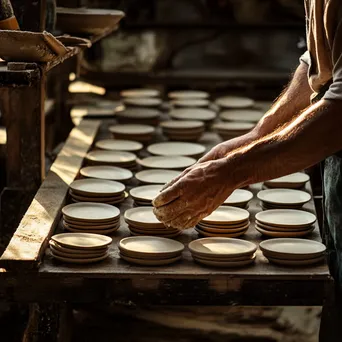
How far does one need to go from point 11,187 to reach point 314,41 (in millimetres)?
2179

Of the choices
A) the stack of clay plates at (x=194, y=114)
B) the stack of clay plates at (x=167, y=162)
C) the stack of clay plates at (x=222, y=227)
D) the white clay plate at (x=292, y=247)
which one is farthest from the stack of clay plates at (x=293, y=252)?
the stack of clay plates at (x=194, y=114)

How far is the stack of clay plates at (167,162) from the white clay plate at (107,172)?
23 cm

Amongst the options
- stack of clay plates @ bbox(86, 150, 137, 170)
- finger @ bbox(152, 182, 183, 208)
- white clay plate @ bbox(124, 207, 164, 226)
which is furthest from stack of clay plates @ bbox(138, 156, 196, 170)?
finger @ bbox(152, 182, 183, 208)

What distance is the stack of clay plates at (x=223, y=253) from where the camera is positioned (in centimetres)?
379

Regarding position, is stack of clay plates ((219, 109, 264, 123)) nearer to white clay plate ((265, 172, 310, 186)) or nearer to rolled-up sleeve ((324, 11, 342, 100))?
white clay plate ((265, 172, 310, 186))

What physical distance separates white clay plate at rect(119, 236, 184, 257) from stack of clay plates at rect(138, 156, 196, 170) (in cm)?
134

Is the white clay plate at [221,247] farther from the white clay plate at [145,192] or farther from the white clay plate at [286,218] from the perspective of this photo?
the white clay plate at [145,192]

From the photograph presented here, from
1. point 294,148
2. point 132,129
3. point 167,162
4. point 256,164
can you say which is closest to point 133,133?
point 132,129

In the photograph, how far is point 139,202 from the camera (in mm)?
4656

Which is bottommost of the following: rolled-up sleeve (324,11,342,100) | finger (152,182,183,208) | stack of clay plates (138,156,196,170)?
stack of clay plates (138,156,196,170)

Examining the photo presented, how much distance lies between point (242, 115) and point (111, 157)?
66.0 inches

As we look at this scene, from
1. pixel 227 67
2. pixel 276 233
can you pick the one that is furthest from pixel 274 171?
pixel 227 67

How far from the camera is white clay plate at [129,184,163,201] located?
4.63 metres

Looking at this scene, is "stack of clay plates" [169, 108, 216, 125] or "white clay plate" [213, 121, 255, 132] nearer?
"white clay plate" [213, 121, 255, 132]
